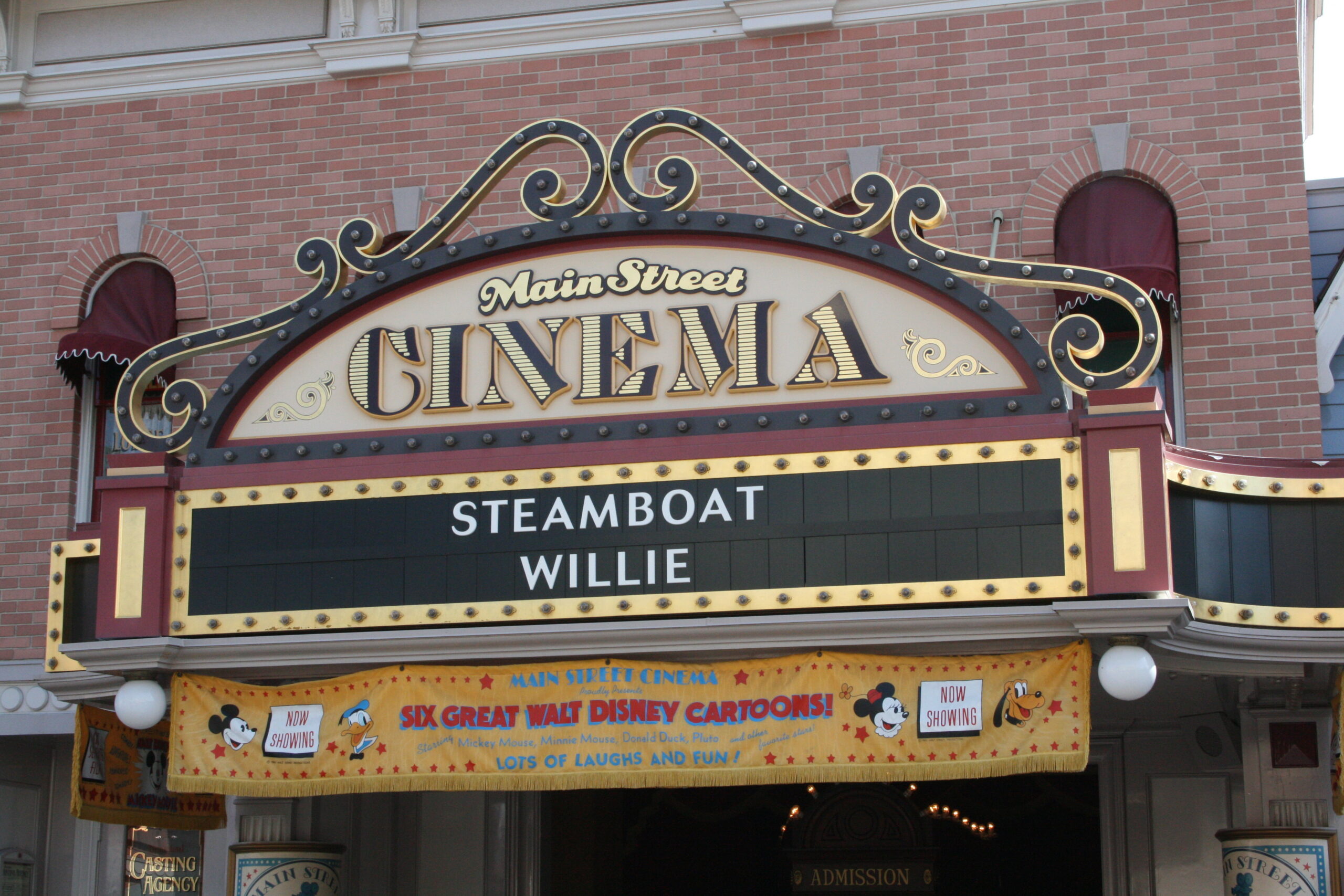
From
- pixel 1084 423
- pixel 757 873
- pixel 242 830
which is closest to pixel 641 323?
pixel 1084 423

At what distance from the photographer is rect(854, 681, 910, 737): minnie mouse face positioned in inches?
347

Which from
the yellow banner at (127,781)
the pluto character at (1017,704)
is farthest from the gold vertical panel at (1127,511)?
the yellow banner at (127,781)

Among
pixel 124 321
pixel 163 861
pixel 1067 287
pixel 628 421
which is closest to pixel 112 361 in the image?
pixel 124 321

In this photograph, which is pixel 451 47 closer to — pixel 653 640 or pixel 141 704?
pixel 141 704

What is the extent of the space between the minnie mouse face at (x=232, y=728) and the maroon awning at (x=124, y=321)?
4408 mm

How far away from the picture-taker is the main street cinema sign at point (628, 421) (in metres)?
8.98

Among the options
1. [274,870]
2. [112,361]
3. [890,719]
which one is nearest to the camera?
[890,719]

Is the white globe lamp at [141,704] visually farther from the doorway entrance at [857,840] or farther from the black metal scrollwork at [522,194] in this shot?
the doorway entrance at [857,840]

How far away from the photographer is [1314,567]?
9.01 metres

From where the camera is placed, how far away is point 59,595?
10406mm

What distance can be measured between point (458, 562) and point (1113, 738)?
5.46 meters

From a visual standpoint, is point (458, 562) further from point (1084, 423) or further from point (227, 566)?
point (1084, 423)

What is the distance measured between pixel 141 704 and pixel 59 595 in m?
1.27

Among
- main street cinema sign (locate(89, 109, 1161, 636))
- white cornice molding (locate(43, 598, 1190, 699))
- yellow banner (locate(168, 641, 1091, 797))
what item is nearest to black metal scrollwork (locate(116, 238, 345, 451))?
main street cinema sign (locate(89, 109, 1161, 636))
